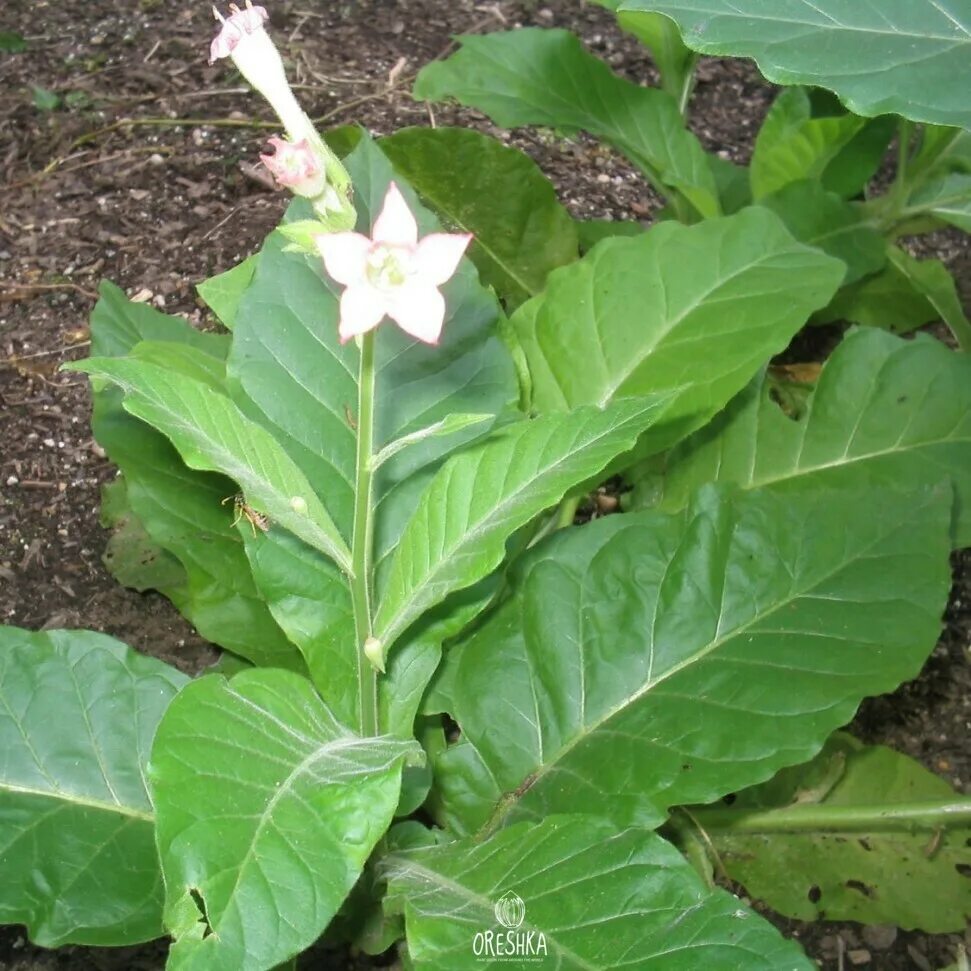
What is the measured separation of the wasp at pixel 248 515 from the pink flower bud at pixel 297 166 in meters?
0.55

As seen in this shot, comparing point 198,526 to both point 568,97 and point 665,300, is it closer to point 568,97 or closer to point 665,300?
point 665,300

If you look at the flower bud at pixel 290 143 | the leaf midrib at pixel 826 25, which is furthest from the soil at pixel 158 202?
the leaf midrib at pixel 826 25

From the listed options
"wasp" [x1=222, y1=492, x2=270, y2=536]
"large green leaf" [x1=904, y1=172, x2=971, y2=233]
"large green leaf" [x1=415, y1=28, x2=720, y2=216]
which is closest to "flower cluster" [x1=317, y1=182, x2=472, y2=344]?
"wasp" [x1=222, y1=492, x2=270, y2=536]

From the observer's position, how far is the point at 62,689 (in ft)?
4.40

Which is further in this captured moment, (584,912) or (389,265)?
(584,912)

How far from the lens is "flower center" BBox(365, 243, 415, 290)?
2.94 ft

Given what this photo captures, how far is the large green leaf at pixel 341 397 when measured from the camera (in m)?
1.36

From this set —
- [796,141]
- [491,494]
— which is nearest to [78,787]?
[491,494]

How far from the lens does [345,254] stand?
899 millimetres

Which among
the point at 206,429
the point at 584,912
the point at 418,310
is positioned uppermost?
the point at 418,310

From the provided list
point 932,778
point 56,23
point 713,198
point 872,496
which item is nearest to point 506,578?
point 872,496

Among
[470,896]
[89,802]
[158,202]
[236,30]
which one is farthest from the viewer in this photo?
[158,202]

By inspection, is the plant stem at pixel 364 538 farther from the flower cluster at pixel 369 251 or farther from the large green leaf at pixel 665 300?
the large green leaf at pixel 665 300

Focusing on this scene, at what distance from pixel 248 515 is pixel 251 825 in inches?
23.2
